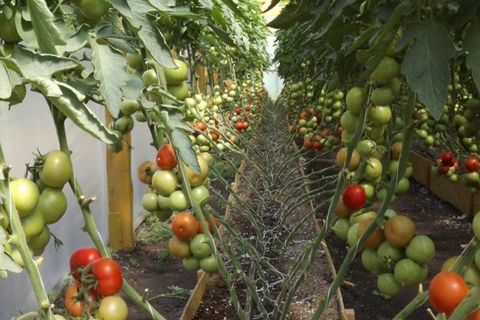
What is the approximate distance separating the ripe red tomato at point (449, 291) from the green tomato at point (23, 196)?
60cm

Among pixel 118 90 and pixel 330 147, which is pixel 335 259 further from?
pixel 118 90

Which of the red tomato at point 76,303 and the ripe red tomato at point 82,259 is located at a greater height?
the ripe red tomato at point 82,259

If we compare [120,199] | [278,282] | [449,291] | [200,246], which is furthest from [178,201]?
[120,199]

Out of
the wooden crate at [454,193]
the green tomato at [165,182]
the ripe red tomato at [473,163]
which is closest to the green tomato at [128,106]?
the green tomato at [165,182]

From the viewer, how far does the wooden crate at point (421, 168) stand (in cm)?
552

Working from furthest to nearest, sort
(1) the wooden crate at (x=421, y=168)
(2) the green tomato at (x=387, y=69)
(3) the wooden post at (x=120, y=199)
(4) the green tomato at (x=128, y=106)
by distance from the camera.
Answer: (1) the wooden crate at (x=421, y=168)
(3) the wooden post at (x=120, y=199)
(4) the green tomato at (x=128, y=106)
(2) the green tomato at (x=387, y=69)

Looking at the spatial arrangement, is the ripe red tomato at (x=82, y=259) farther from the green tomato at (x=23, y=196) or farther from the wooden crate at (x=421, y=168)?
the wooden crate at (x=421, y=168)

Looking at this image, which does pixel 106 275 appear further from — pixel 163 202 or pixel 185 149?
pixel 163 202

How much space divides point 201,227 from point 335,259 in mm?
2373

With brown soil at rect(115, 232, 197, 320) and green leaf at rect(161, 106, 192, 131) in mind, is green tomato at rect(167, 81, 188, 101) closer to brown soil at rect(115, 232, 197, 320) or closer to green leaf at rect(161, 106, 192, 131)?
green leaf at rect(161, 106, 192, 131)

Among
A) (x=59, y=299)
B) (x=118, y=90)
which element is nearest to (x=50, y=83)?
(x=118, y=90)

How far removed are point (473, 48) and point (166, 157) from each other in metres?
0.81

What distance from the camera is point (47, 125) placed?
2.76 meters

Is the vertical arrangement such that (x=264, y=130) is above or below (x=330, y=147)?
below
